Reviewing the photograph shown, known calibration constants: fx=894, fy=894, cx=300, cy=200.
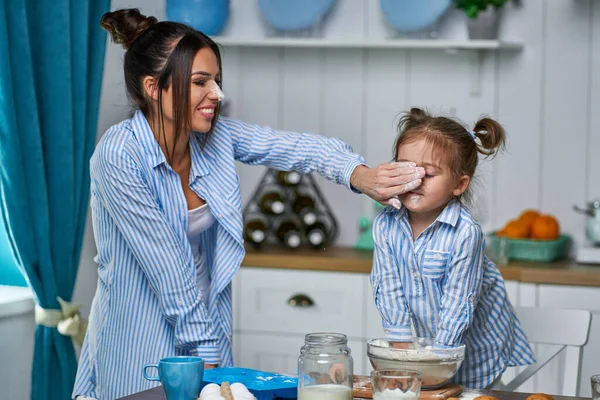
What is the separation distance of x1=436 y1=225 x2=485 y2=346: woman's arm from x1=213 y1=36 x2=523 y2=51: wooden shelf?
1.58m

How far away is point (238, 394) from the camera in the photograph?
1432 mm

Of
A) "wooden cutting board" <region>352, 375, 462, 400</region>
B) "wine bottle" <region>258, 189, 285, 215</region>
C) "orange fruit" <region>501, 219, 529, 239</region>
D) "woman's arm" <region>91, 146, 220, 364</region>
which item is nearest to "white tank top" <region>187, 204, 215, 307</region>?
"woman's arm" <region>91, 146, 220, 364</region>

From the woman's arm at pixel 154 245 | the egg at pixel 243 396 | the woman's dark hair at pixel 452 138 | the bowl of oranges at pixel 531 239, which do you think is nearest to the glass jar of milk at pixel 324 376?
the egg at pixel 243 396

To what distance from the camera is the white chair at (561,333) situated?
213cm

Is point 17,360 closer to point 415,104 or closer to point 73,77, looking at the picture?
point 73,77

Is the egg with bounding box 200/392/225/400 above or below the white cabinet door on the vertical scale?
above

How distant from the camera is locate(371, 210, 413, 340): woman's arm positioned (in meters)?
1.84

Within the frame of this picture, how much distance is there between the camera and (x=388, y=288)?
6.13ft

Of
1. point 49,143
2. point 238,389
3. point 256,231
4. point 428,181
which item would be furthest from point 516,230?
point 238,389

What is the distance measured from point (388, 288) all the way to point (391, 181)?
0.22 meters

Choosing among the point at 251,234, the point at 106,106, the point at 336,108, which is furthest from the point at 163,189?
the point at 336,108

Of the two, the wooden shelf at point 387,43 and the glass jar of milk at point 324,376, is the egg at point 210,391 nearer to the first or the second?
the glass jar of milk at point 324,376

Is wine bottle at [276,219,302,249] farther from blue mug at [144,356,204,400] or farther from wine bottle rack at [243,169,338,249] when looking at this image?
blue mug at [144,356,204,400]

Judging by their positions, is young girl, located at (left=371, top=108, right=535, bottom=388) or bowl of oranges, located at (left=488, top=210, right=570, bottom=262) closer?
young girl, located at (left=371, top=108, right=535, bottom=388)
